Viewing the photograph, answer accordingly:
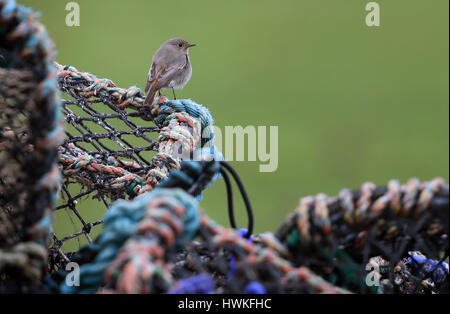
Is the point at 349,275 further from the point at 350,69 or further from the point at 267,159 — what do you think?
the point at 350,69

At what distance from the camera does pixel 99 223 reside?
100 cm

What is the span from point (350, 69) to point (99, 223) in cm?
382

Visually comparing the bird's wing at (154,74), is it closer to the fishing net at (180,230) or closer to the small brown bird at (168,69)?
the small brown bird at (168,69)

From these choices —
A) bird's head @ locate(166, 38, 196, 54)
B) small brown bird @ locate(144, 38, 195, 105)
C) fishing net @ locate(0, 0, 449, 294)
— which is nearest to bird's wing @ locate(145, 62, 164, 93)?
small brown bird @ locate(144, 38, 195, 105)

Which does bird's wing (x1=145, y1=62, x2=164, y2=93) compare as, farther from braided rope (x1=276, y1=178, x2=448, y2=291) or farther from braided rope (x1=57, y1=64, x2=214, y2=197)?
braided rope (x1=276, y1=178, x2=448, y2=291)

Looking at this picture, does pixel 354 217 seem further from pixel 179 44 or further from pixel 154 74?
pixel 179 44

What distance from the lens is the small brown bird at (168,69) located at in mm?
2082

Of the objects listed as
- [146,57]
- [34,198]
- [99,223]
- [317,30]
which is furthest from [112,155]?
[317,30]

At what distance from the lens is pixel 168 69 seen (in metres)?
2.18

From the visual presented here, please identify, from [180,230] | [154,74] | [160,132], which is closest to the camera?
[180,230]

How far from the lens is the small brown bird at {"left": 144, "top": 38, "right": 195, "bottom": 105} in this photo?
2.08 m

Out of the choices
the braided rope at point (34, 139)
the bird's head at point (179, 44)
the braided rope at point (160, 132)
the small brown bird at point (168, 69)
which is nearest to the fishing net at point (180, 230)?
the braided rope at point (34, 139)

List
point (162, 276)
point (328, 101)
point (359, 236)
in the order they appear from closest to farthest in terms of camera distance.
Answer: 1. point (162, 276)
2. point (359, 236)
3. point (328, 101)

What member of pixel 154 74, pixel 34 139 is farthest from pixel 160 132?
pixel 154 74
